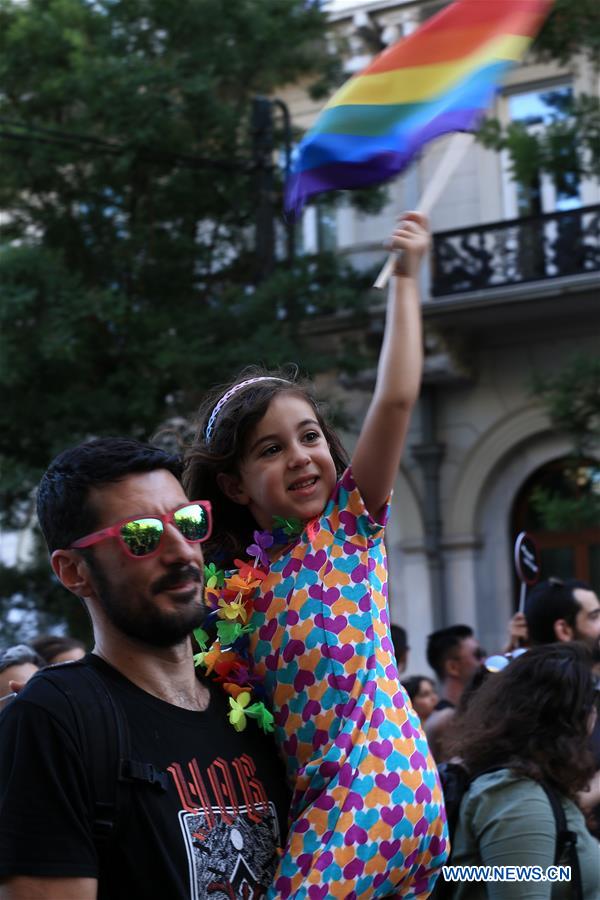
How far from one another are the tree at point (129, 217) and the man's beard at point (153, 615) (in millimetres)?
9742

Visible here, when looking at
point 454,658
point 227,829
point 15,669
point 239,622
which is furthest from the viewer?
point 454,658

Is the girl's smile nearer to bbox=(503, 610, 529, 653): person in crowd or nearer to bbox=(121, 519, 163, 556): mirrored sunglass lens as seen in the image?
bbox=(121, 519, 163, 556): mirrored sunglass lens

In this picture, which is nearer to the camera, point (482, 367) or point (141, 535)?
point (141, 535)

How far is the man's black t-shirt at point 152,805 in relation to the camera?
2348 millimetres

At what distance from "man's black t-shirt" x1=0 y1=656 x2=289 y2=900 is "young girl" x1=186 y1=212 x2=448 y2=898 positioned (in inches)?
3.0

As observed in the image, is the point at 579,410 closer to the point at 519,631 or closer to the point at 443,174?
the point at 519,631

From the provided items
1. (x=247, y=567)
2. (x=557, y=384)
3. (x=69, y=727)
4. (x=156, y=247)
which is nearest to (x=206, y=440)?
(x=247, y=567)

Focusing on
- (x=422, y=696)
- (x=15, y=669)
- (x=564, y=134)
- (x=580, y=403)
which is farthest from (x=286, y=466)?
(x=580, y=403)

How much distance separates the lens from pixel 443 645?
823 cm

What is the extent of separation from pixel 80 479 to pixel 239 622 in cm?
49

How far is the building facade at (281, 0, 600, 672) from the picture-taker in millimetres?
15992

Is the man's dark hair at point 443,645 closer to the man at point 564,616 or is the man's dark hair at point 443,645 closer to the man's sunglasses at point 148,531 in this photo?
the man at point 564,616

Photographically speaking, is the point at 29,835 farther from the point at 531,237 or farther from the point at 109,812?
the point at 531,237

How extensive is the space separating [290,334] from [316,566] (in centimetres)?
1056
